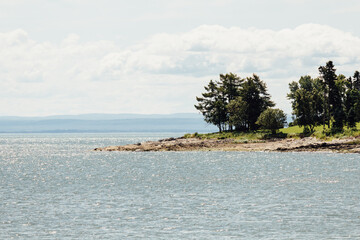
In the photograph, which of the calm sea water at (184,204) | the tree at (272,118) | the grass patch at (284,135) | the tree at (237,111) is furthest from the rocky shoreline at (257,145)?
the calm sea water at (184,204)

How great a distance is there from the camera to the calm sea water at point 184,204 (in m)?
38.0

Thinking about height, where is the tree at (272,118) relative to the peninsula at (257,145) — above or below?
above

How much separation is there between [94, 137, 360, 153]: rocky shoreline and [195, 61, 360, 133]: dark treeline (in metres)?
7.64

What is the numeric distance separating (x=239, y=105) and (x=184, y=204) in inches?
4084

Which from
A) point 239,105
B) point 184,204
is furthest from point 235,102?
point 184,204

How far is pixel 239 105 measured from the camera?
152375 millimetres

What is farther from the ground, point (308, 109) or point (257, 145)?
point (308, 109)

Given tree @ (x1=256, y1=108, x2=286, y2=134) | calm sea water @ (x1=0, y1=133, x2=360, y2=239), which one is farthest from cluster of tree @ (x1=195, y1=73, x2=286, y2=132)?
calm sea water @ (x1=0, y1=133, x2=360, y2=239)

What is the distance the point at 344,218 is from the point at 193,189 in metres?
22.7

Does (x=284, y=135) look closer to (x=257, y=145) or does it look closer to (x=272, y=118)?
(x=272, y=118)

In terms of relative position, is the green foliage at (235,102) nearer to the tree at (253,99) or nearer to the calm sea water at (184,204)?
the tree at (253,99)

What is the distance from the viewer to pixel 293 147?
123 m

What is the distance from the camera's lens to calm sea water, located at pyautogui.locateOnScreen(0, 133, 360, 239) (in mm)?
38000

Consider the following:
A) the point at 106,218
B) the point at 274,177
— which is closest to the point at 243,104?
the point at 274,177
